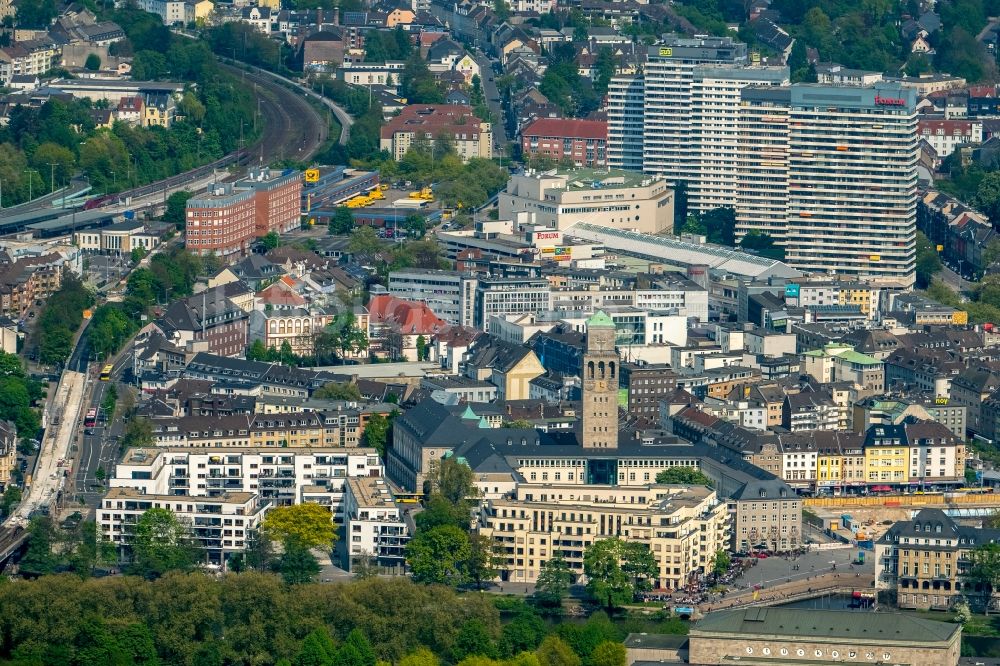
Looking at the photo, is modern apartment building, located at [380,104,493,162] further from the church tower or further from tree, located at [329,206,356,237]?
the church tower

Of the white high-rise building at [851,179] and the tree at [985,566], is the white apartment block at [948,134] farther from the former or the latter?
the tree at [985,566]

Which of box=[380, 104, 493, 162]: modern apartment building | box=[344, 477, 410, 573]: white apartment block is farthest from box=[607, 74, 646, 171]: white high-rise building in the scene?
box=[344, 477, 410, 573]: white apartment block

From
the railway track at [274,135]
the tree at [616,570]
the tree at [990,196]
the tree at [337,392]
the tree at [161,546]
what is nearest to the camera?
the tree at [616,570]

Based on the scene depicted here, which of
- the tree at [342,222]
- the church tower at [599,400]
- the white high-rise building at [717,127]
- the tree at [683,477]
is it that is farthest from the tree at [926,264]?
the tree at [683,477]

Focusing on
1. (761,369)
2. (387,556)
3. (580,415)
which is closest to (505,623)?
(387,556)

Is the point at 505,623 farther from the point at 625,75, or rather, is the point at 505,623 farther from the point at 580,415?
the point at 625,75

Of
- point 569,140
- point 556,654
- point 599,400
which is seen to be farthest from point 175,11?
point 556,654
